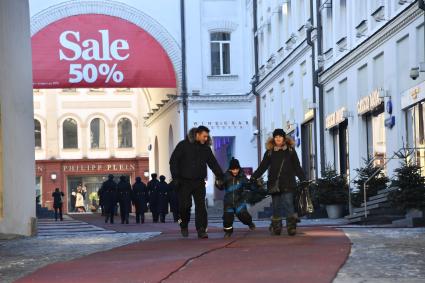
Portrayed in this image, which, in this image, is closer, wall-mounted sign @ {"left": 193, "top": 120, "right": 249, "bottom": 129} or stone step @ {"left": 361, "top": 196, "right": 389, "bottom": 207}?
stone step @ {"left": 361, "top": 196, "right": 389, "bottom": 207}

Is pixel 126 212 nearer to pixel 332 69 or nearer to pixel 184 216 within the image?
pixel 332 69

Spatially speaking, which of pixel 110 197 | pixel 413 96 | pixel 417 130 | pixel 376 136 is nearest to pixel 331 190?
pixel 376 136

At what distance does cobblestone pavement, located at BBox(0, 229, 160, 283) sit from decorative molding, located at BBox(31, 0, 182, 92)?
2915 cm

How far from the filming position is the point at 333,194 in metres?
27.3

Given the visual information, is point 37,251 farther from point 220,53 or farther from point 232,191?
point 220,53

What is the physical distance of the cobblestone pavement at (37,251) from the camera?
10.9 meters

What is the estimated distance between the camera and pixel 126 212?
3106cm

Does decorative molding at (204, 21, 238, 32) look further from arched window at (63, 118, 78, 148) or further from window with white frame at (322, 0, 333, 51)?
arched window at (63, 118, 78, 148)

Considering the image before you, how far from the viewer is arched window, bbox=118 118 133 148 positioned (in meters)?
70.4

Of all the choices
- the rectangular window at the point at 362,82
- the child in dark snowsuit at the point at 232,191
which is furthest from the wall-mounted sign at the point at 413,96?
the child in dark snowsuit at the point at 232,191

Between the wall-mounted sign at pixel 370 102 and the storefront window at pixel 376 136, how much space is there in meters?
0.25

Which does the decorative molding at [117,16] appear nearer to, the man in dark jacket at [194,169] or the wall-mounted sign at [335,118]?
the wall-mounted sign at [335,118]

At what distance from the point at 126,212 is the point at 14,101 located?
1267 cm

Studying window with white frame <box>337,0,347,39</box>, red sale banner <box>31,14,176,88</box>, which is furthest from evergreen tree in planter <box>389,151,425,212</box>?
red sale banner <box>31,14,176,88</box>
